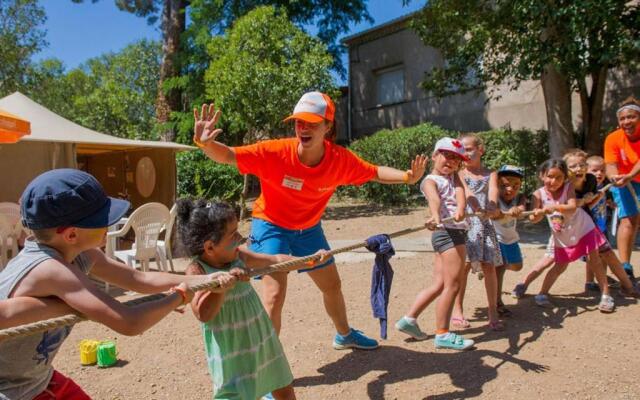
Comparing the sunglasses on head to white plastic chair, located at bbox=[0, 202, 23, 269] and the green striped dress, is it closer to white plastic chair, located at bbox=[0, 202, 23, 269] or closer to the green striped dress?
the green striped dress

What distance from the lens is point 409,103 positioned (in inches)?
723

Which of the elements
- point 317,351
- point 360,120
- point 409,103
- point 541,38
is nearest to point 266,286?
point 317,351

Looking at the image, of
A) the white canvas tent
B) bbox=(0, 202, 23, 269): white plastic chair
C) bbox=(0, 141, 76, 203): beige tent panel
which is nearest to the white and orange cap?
bbox=(0, 202, 23, 269): white plastic chair

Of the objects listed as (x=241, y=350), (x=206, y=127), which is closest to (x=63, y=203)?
(x=241, y=350)

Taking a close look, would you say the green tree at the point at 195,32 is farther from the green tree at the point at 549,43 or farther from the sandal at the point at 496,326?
the sandal at the point at 496,326

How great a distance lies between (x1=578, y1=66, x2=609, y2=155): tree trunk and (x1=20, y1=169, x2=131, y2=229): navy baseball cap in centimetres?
1035

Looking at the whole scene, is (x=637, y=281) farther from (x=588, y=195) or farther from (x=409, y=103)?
(x=409, y=103)

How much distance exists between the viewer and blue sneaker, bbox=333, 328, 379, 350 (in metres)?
4.04

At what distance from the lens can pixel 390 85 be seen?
19.3 meters

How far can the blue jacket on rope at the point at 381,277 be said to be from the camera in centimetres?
354

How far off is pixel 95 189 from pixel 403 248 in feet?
23.8

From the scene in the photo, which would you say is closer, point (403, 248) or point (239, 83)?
point (403, 248)

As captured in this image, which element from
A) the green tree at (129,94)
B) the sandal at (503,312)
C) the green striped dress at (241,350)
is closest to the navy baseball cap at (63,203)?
the green striped dress at (241,350)

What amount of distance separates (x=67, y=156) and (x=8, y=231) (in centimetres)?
295
